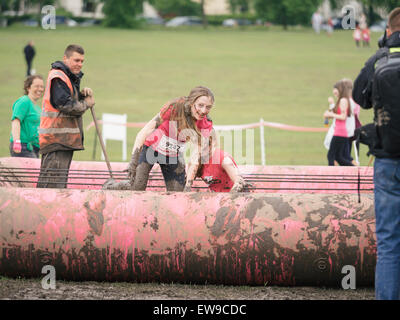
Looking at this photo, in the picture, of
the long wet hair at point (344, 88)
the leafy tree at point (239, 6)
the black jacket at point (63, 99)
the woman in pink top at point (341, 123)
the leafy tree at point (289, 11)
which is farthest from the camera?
the leafy tree at point (239, 6)

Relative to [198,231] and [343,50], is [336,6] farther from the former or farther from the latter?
[198,231]

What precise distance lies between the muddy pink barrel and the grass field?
27.8ft

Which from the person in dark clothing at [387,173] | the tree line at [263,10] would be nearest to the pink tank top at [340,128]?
the person in dark clothing at [387,173]

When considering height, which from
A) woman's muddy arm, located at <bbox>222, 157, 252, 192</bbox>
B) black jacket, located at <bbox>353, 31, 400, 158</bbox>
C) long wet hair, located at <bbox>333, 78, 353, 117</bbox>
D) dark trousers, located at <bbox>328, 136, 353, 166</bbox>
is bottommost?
dark trousers, located at <bbox>328, 136, 353, 166</bbox>

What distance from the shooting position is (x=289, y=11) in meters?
64.5

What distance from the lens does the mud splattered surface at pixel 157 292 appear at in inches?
Result: 207

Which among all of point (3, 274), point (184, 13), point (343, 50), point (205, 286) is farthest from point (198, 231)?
point (184, 13)

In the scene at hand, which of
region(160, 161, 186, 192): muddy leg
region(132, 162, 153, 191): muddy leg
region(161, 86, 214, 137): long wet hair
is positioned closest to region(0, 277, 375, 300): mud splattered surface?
region(132, 162, 153, 191): muddy leg

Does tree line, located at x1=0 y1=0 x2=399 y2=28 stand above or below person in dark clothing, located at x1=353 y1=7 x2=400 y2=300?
above

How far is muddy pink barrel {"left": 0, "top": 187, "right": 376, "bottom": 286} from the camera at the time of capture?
216 inches

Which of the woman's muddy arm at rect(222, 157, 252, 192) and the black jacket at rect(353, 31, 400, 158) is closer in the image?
the black jacket at rect(353, 31, 400, 158)

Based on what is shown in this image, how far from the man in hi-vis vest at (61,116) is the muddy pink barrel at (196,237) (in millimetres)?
1419

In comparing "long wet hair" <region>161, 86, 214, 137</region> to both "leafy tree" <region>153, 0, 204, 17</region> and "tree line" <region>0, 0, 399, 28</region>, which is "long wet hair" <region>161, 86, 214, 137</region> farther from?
"leafy tree" <region>153, 0, 204, 17</region>

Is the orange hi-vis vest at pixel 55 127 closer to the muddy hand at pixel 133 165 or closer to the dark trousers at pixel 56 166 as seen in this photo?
the dark trousers at pixel 56 166
